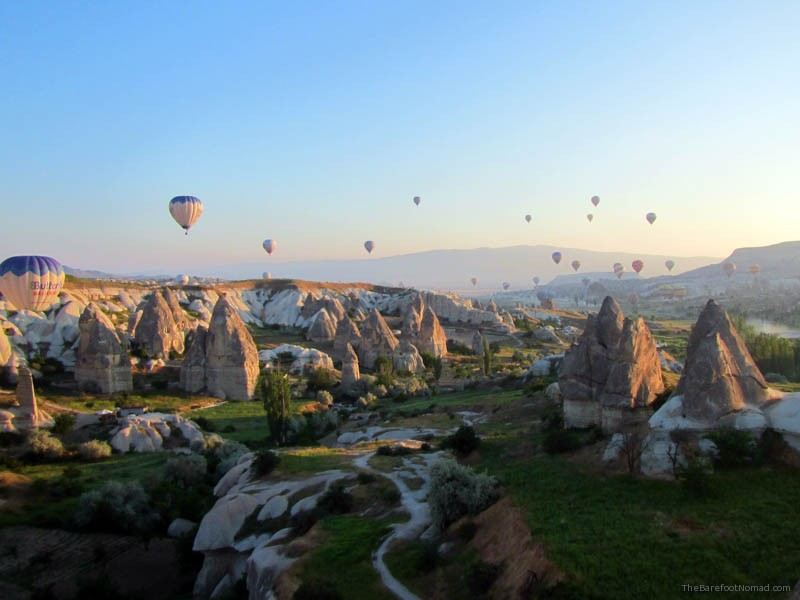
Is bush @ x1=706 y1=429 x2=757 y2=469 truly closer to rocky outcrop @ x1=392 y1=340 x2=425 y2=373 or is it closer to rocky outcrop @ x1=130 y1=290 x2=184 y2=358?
rocky outcrop @ x1=392 y1=340 x2=425 y2=373

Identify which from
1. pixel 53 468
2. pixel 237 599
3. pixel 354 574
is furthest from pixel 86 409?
pixel 354 574

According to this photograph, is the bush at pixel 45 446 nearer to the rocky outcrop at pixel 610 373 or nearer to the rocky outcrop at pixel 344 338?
the rocky outcrop at pixel 610 373

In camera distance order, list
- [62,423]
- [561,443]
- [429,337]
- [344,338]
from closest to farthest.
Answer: [561,443] → [62,423] → [344,338] → [429,337]

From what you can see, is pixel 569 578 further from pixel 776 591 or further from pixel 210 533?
pixel 210 533

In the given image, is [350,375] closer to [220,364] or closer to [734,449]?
[220,364]

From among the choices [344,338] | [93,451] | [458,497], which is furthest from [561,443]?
[344,338]

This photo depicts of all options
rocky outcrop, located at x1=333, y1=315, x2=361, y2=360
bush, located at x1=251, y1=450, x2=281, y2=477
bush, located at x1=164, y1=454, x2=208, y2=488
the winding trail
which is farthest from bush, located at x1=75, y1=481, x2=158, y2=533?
rocky outcrop, located at x1=333, y1=315, x2=361, y2=360
